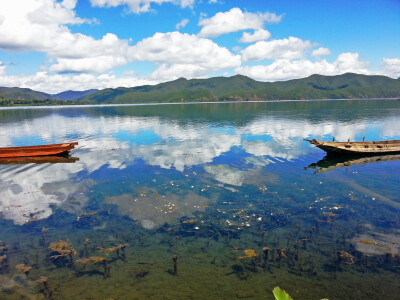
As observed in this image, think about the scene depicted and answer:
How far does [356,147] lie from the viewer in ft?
139

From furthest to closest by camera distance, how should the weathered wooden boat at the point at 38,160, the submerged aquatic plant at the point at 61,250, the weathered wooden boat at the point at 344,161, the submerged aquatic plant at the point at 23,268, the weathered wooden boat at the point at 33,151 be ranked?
the weathered wooden boat at the point at 33,151 < the weathered wooden boat at the point at 38,160 < the weathered wooden boat at the point at 344,161 < the submerged aquatic plant at the point at 61,250 < the submerged aquatic plant at the point at 23,268

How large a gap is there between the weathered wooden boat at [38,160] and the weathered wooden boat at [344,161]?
138 ft

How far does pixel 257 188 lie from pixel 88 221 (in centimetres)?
1842

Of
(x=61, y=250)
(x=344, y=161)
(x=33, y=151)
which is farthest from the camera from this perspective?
(x=33, y=151)

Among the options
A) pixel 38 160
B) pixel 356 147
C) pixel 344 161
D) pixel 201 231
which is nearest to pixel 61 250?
pixel 201 231

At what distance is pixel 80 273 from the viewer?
48.5 feet

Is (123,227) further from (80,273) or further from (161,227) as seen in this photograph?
(80,273)

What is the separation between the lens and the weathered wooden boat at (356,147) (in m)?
41.2

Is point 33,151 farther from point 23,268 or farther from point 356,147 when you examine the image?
point 356,147

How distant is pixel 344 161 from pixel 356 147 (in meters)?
5.13

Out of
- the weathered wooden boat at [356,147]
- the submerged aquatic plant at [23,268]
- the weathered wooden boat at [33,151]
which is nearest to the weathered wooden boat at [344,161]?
the weathered wooden boat at [356,147]

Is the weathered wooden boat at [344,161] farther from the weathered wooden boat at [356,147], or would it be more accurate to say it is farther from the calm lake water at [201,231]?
the weathered wooden boat at [356,147]

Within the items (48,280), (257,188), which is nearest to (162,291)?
(48,280)

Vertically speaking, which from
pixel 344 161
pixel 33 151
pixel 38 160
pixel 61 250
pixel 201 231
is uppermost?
pixel 33 151
